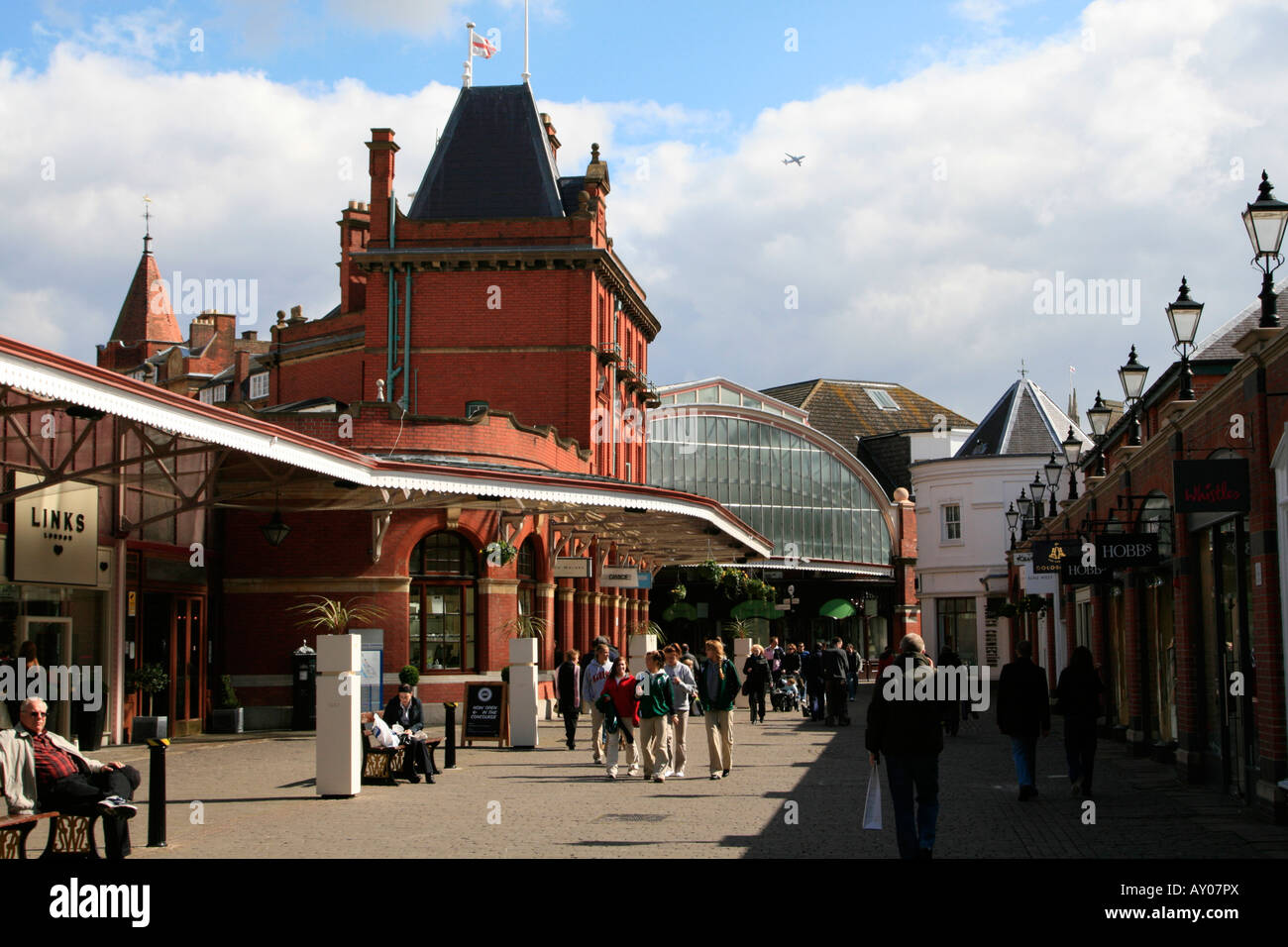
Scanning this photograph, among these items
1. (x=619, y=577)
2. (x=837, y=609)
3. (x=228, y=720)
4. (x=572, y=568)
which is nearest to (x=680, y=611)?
(x=837, y=609)

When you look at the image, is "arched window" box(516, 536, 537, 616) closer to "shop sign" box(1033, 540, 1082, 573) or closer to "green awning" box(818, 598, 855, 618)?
"shop sign" box(1033, 540, 1082, 573)

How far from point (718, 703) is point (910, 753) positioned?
7.42m

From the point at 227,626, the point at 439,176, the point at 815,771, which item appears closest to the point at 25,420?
the point at 227,626

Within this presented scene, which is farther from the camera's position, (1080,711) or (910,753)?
(1080,711)

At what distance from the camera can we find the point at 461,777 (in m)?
18.1

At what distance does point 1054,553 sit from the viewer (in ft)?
68.1

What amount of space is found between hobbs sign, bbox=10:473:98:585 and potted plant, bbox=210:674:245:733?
4.60m

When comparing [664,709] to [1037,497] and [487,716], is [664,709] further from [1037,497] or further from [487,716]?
[1037,497]

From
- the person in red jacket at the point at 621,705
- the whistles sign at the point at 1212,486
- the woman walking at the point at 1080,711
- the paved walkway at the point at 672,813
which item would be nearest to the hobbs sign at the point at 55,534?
the paved walkway at the point at 672,813

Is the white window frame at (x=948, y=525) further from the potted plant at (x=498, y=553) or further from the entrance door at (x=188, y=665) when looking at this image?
the entrance door at (x=188, y=665)

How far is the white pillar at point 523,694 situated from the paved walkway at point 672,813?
1237 mm

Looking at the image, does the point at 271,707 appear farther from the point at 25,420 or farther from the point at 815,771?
the point at 815,771

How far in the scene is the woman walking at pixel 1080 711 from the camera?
1575cm
